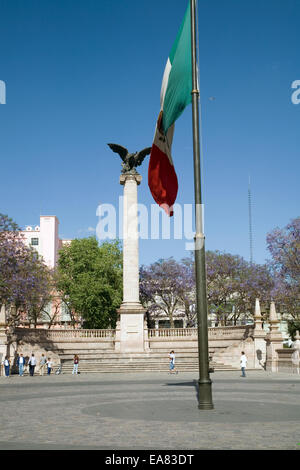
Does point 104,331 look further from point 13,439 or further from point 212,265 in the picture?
point 13,439

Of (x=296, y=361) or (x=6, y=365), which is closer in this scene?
(x=6, y=365)

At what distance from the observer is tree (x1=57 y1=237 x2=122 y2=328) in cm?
6406

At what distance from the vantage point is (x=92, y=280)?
65.4 m

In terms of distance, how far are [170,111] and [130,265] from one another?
30738mm

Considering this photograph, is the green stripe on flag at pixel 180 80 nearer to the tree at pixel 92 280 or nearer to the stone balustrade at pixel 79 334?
the stone balustrade at pixel 79 334

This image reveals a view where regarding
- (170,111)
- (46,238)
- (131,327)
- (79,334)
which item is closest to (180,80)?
(170,111)

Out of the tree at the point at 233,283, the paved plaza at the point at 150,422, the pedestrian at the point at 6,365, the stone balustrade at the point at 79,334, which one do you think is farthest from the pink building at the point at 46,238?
the paved plaza at the point at 150,422

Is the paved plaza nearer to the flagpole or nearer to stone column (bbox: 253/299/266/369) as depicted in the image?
the flagpole

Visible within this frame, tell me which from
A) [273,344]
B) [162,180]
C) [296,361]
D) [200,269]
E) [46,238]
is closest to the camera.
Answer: [200,269]

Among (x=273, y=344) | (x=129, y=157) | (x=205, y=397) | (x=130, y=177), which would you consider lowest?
(x=205, y=397)

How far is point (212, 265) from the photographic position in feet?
224

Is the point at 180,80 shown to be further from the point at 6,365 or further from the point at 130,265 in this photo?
the point at 130,265
